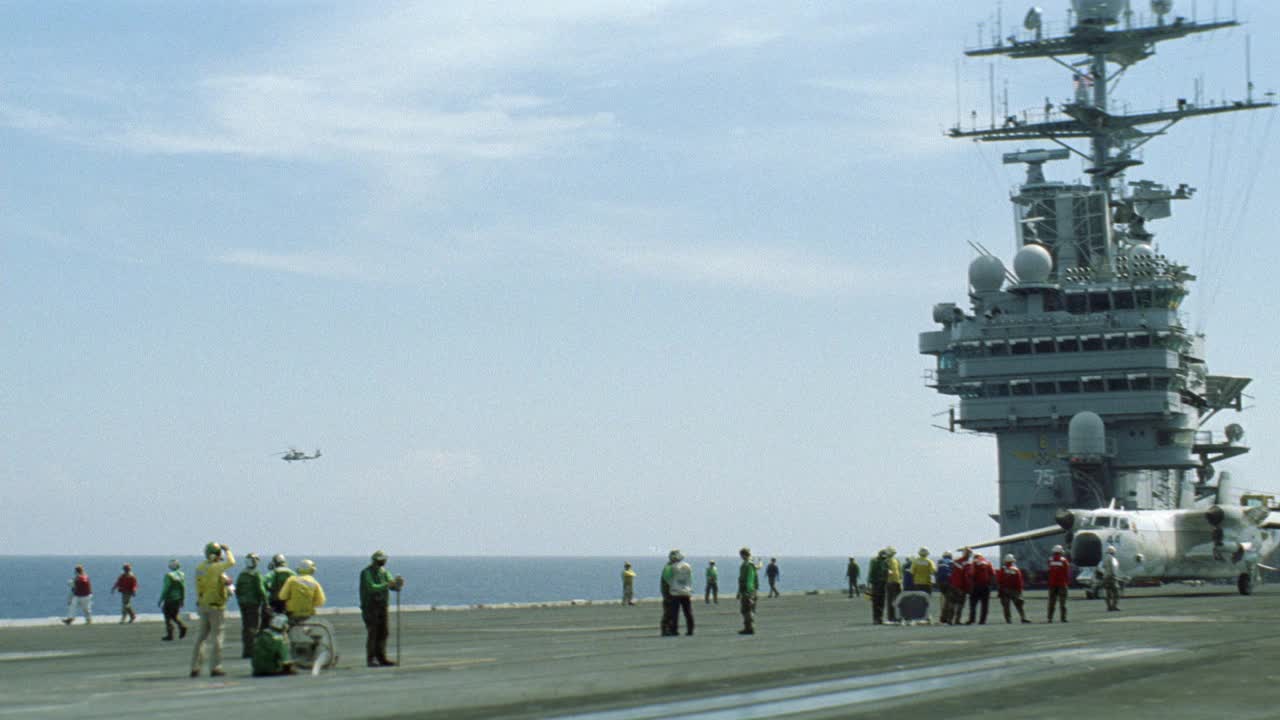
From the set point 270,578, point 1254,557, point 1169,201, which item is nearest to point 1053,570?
point 270,578

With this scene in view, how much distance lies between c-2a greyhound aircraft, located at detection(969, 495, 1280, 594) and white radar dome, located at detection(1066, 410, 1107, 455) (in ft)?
34.5

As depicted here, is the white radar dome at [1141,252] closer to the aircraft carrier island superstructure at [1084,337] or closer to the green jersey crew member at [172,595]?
the aircraft carrier island superstructure at [1084,337]

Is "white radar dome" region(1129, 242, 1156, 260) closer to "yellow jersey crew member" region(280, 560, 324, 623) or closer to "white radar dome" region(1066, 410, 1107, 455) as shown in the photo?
"white radar dome" region(1066, 410, 1107, 455)

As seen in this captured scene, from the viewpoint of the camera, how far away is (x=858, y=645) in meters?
26.1

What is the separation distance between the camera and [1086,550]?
46.3 metres

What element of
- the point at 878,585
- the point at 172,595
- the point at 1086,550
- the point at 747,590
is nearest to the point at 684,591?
the point at 747,590

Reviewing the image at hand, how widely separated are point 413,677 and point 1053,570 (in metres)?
19.5

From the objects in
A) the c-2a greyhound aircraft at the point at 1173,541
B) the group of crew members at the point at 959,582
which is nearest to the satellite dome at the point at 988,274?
→ the c-2a greyhound aircraft at the point at 1173,541

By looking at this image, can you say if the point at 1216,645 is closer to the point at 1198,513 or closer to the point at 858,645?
the point at 858,645

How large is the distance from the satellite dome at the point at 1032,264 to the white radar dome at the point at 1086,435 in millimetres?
7685

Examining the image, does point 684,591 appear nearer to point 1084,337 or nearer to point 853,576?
point 853,576

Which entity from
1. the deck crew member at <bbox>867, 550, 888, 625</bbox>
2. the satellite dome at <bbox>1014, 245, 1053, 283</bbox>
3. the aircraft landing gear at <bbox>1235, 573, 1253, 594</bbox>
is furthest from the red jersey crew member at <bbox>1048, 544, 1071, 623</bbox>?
the satellite dome at <bbox>1014, 245, 1053, 283</bbox>

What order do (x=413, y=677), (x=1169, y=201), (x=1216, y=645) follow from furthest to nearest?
(x=1169, y=201), (x=1216, y=645), (x=413, y=677)

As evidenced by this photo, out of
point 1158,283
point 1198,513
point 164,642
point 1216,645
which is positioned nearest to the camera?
point 1216,645
